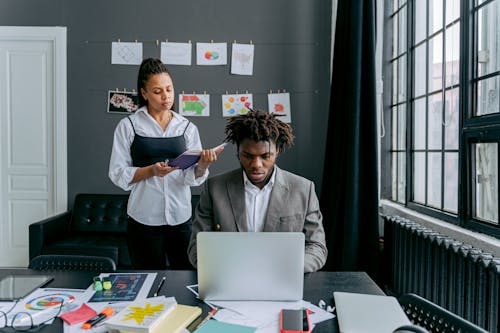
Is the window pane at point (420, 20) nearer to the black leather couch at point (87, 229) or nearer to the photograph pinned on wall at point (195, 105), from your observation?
the photograph pinned on wall at point (195, 105)

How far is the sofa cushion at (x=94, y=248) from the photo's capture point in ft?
10.1

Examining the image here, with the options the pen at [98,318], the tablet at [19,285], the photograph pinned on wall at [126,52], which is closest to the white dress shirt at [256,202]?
the pen at [98,318]

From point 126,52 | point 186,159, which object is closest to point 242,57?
point 126,52

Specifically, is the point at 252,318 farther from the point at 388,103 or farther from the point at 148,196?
the point at 388,103

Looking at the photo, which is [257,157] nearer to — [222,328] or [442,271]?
[222,328]

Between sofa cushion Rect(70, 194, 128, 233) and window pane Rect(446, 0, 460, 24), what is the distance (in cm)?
273

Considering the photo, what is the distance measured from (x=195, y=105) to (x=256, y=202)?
87.5 inches

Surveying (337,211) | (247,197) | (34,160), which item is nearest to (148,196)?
(247,197)

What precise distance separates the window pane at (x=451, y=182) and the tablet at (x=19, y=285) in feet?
Answer: 6.74

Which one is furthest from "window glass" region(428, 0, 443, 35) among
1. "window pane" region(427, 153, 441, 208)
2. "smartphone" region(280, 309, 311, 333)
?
"smartphone" region(280, 309, 311, 333)

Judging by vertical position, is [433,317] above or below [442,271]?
above

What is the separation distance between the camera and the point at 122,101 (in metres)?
3.72

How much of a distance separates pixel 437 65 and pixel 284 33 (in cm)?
148

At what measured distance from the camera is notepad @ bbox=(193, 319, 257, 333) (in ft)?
3.53
